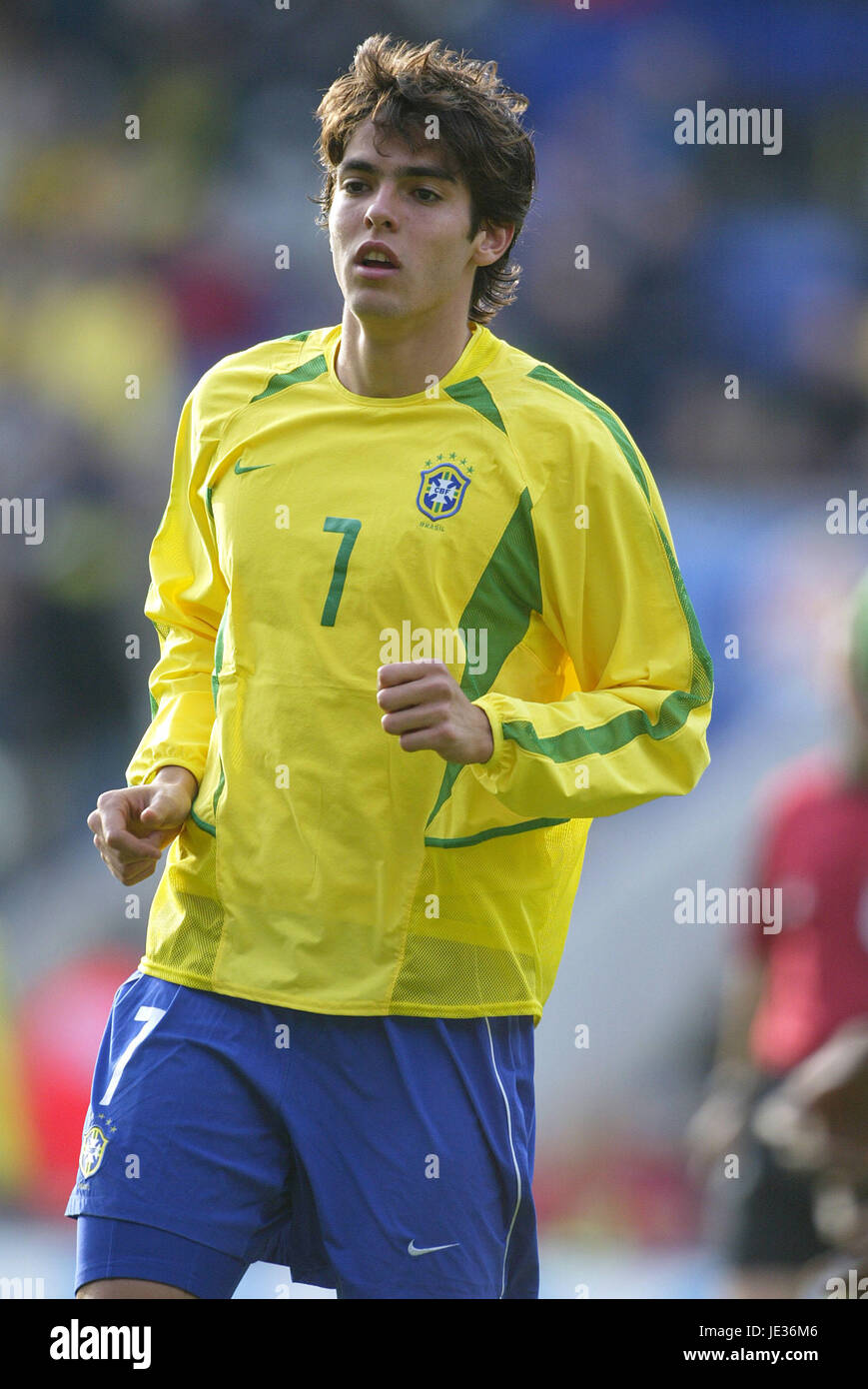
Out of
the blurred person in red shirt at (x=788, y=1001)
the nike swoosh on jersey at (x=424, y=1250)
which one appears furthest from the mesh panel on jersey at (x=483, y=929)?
the blurred person in red shirt at (x=788, y=1001)

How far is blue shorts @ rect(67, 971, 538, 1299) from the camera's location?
168 cm

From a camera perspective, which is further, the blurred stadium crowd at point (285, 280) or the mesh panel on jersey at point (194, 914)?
the blurred stadium crowd at point (285, 280)

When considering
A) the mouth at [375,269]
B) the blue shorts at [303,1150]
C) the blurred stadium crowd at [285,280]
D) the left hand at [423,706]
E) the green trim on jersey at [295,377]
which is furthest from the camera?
the blurred stadium crowd at [285,280]

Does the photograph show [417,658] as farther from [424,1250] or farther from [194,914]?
[424,1250]

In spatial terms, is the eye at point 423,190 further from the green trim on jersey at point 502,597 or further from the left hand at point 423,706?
the left hand at point 423,706

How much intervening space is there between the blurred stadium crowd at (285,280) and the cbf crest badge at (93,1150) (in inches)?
74.6

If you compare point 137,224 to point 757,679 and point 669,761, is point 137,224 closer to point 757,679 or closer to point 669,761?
point 757,679

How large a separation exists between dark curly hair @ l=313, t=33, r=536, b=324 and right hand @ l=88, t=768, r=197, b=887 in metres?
0.74

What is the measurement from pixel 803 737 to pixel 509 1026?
1.88 metres

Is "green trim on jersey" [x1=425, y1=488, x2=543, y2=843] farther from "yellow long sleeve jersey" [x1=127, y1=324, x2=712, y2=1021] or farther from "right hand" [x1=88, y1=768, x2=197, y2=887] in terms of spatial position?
"right hand" [x1=88, y1=768, x2=197, y2=887]

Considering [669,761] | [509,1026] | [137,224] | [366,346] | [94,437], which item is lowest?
[509,1026]

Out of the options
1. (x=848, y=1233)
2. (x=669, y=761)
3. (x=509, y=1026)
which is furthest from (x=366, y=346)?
(x=848, y=1233)

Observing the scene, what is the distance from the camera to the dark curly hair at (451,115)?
1.84 meters

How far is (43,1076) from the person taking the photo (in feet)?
11.8
